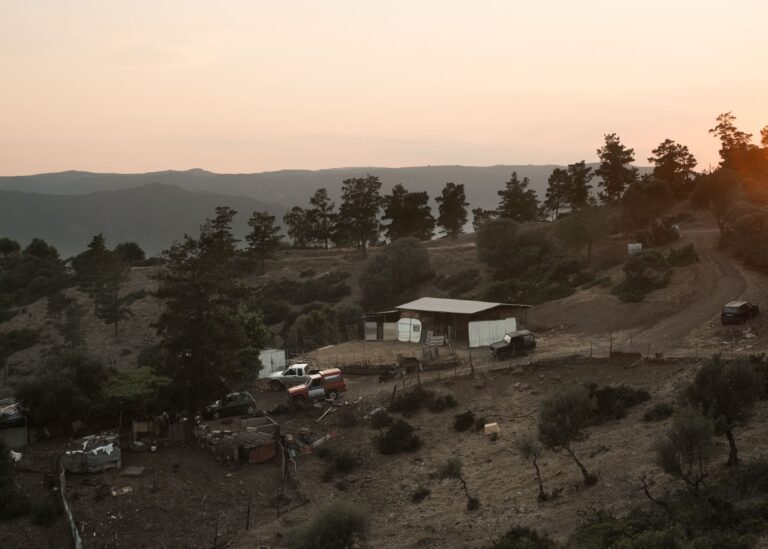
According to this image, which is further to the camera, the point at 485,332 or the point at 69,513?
the point at 485,332

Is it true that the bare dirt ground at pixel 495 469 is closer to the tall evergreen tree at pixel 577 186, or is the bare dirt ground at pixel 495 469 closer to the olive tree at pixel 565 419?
the olive tree at pixel 565 419

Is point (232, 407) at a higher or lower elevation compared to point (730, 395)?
lower

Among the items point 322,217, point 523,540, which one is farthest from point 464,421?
point 322,217

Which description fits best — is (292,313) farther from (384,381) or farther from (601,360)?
(601,360)

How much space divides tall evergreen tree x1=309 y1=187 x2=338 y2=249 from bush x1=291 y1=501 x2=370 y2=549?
281ft

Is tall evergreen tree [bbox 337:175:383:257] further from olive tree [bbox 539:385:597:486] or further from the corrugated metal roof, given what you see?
olive tree [bbox 539:385:597:486]

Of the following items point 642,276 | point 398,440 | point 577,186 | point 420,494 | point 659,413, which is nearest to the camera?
point 420,494

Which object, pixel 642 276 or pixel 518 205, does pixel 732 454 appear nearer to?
pixel 642 276

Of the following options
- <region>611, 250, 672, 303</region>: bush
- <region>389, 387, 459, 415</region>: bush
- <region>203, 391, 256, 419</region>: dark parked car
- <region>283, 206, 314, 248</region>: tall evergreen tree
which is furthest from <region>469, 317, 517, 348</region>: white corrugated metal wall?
<region>283, 206, 314, 248</region>: tall evergreen tree

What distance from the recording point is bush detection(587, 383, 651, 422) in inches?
1070

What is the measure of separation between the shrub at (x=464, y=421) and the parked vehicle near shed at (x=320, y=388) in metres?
7.58

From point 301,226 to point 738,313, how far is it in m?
82.6

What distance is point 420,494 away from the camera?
23.8 metres

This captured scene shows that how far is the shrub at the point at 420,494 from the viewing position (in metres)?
23.6
